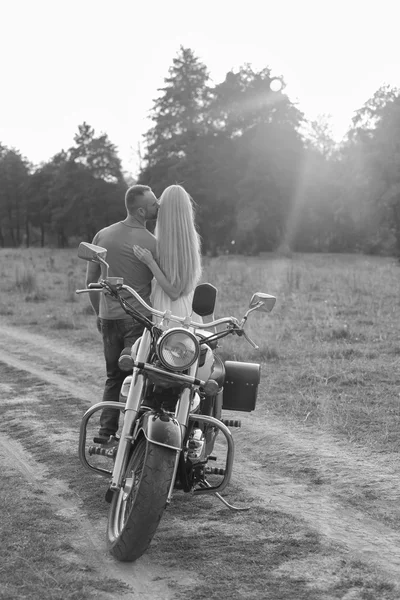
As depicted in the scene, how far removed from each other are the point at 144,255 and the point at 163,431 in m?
1.57

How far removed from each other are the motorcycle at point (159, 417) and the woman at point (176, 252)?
47cm

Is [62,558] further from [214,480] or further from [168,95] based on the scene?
[168,95]

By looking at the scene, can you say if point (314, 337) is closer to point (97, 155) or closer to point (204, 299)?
point (204, 299)

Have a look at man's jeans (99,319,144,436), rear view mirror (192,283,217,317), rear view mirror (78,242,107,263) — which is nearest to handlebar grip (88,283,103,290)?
rear view mirror (78,242,107,263)

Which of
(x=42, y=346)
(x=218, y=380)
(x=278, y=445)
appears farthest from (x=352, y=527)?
(x=42, y=346)

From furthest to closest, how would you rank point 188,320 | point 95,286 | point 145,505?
point 95,286 < point 188,320 < point 145,505

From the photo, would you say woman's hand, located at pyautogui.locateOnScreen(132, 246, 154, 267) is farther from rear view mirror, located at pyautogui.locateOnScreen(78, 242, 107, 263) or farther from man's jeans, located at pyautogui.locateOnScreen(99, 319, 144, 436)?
rear view mirror, located at pyautogui.locateOnScreen(78, 242, 107, 263)

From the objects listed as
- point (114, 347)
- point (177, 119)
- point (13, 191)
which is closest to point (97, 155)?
point (177, 119)

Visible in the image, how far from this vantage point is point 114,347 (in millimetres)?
5551

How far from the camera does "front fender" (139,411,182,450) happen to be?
373cm

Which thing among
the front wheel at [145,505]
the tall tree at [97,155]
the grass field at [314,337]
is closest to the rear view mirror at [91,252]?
the front wheel at [145,505]

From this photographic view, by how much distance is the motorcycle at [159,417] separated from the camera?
3688mm

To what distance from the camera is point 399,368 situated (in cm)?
925

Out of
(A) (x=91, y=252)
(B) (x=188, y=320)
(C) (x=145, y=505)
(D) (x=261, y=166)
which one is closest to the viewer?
(C) (x=145, y=505)
